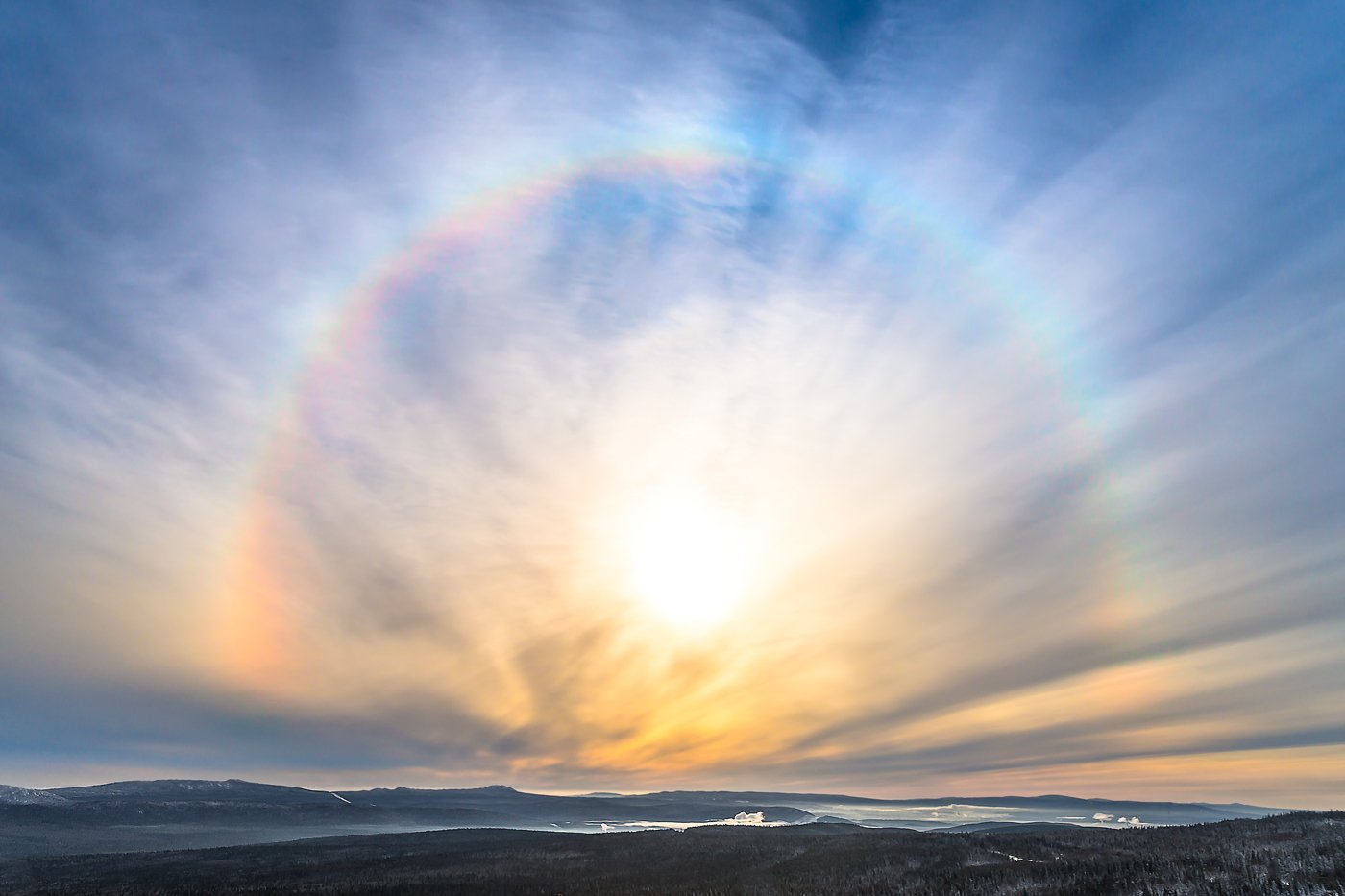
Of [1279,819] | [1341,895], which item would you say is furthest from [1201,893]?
[1279,819]

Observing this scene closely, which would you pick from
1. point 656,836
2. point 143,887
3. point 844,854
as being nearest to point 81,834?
point 143,887

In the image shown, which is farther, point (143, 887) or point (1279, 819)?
point (143, 887)

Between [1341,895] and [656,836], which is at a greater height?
[1341,895]

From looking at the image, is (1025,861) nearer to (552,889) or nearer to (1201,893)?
(1201,893)

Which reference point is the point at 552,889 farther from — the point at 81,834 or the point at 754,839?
the point at 81,834

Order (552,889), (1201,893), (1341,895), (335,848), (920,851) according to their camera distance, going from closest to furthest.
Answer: (1341,895) < (1201,893) < (552,889) < (920,851) < (335,848)

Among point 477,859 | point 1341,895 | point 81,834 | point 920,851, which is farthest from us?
point 81,834
